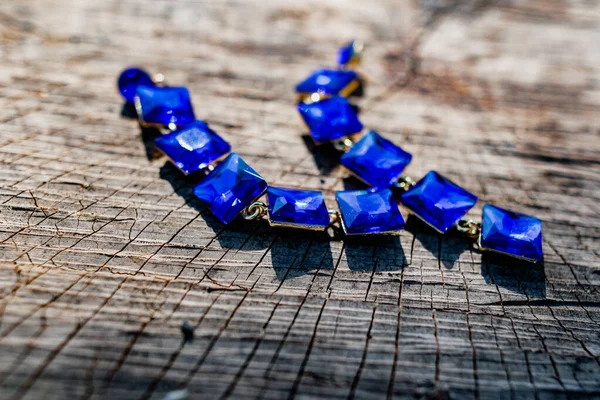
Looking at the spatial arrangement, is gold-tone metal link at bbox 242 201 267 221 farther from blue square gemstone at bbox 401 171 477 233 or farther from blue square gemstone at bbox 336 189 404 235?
blue square gemstone at bbox 401 171 477 233

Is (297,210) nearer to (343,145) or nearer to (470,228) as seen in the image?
(343,145)

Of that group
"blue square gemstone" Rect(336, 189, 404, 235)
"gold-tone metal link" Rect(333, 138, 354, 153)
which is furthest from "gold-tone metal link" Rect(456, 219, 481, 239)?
"gold-tone metal link" Rect(333, 138, 354, 153)

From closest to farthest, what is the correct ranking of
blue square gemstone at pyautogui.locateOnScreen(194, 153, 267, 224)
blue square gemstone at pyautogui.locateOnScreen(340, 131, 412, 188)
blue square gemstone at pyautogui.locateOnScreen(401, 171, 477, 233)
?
blue square gemstone at pyautogui.locateOnScreen(194, 153, 267, 224), blue square gemstone at pyautogui.locateOnScreen(401, 171, 477, 233), blue square gemstone at pyautogui.locateOnScreen(340, 131, 412, 188)

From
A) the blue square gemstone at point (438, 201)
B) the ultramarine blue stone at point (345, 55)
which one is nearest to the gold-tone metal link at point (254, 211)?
the blue square gemstone at point (438, 201)

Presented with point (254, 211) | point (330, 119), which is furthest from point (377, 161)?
point (254, 211)

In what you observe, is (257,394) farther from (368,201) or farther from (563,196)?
(563,196)
